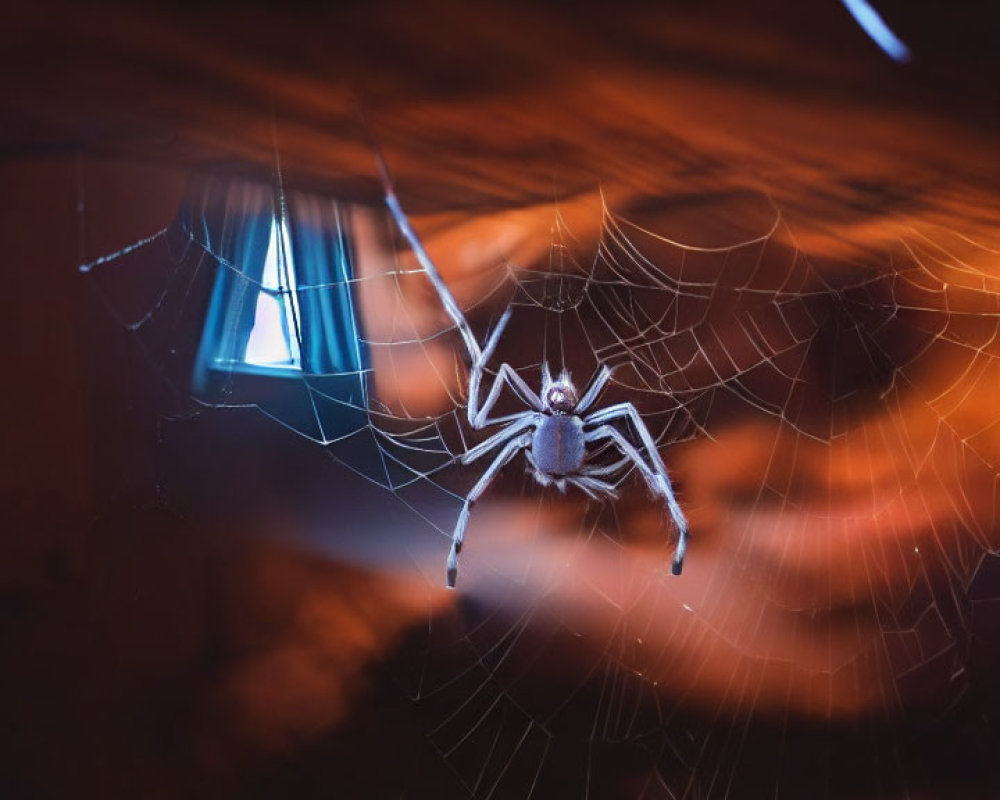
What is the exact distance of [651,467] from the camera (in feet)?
2.89

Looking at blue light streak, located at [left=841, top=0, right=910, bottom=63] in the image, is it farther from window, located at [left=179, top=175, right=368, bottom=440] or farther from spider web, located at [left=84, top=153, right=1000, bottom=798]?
window, located at [left=179, top=175, right=368, bottom=440]

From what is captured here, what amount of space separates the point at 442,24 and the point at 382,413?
364 millimetres

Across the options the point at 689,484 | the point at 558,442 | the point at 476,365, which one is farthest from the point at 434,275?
the point at 689,484

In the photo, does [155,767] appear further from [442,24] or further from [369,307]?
[442,24]

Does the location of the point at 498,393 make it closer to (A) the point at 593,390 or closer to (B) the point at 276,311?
(A) the point at 593,390

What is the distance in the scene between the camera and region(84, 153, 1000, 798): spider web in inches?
33.2

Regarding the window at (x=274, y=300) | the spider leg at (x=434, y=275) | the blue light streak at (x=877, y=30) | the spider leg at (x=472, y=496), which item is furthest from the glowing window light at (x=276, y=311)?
the blue light streak at (x=877, y=30)

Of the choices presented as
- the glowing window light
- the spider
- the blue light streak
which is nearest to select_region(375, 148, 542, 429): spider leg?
the spider

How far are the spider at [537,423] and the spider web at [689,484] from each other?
0.01 m

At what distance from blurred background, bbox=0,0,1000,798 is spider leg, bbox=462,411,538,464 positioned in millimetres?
48

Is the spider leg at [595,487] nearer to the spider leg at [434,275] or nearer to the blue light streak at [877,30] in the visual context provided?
the spider leg at [434,275]

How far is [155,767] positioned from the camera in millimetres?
806

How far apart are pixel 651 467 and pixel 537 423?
13 cm

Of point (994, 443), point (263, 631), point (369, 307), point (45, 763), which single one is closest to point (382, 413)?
point (369, 307)
